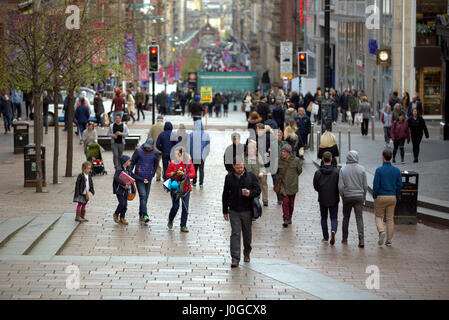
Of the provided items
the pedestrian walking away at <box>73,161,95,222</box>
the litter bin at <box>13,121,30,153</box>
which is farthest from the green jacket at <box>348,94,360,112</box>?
the pedestrian walking away at <box>73,161,95,222</box>

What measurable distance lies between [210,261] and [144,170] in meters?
4.03

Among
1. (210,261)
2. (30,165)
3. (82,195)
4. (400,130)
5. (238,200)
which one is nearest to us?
(238,200)

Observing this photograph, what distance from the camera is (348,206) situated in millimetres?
15547

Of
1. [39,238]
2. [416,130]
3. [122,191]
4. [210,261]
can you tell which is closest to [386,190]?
[210,261]

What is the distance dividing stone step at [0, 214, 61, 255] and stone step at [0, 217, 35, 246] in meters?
0.08

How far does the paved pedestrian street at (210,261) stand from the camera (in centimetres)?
1184

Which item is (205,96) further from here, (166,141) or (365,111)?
(166,141)

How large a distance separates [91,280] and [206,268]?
1.78 meters

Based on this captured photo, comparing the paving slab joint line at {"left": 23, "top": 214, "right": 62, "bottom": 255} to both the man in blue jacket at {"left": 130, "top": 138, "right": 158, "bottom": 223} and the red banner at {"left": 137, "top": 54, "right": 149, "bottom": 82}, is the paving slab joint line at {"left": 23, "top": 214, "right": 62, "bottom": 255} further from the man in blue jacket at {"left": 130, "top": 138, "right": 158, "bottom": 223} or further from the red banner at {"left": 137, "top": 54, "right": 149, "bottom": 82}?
the red banner at {"left": 137, "top": 54, "right": 149, "bottom": 82}

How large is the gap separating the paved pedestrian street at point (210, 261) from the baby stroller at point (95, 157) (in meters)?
4.41

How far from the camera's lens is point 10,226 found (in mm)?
16219
